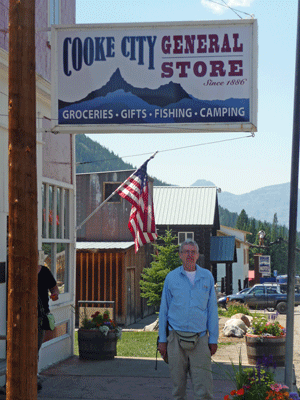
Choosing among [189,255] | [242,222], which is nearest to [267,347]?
[189,255]

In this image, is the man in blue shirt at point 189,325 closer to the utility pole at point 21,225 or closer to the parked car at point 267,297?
the utility pole at point 21,225

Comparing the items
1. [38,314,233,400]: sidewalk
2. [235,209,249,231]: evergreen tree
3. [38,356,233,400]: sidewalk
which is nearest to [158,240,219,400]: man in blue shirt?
[38,314,233,400]: sidewalk

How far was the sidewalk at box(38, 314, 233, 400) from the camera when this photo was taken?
8336 mm

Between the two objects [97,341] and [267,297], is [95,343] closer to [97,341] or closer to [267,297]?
[97,341]

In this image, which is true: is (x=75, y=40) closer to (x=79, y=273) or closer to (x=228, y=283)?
(x=79, y=273)

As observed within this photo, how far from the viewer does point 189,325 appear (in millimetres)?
6285

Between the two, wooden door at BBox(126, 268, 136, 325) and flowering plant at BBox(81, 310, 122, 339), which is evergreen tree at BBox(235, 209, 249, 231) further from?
flowering plant at BBox(81, 310, 122, 339)

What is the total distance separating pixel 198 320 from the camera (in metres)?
6.30

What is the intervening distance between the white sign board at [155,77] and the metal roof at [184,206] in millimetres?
32670

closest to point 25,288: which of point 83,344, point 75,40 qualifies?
point 75,40

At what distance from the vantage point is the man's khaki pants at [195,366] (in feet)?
20.7

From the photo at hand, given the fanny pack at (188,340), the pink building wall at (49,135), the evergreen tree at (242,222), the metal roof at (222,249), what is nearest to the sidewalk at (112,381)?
the fanny pack at (188,340)

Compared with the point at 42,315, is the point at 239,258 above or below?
below

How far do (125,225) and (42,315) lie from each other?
953 inches
